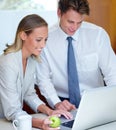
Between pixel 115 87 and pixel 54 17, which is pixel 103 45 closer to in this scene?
pixel 115 87

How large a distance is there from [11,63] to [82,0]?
748mm

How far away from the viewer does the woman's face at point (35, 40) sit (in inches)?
79.1

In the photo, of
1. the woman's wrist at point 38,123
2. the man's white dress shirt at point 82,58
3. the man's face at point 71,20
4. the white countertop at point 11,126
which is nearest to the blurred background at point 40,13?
the man's white dress shirt at point 82,58

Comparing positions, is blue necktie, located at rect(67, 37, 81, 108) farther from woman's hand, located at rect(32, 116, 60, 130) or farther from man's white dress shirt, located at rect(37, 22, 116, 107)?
woman's hand, located at rect(32, 116, 60, 130)

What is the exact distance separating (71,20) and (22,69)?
547 millimetres

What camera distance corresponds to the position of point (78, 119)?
157cm

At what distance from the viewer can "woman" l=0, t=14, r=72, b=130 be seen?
1925 millimetres

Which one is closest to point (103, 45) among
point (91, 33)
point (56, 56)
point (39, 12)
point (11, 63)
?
point (91, 33)

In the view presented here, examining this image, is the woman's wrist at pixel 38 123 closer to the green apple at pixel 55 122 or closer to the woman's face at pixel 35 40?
the green apple at pixel 55 122

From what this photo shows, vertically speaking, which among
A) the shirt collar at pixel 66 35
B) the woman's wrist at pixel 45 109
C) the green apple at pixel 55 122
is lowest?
the woman's wrist at pixel 45 109

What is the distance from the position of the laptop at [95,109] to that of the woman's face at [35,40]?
0.54 meters

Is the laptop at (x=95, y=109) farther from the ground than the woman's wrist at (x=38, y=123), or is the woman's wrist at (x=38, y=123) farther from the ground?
the laptop at (x=95, y=109)

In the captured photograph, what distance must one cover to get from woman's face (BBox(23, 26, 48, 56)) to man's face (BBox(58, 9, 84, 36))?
330mm

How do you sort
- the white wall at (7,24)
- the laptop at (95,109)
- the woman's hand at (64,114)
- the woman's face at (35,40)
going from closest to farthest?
the laptop at (95,109) < the woman's hand at (64,114) < the woman's face at (35,40) < the white wall at (7,24)
